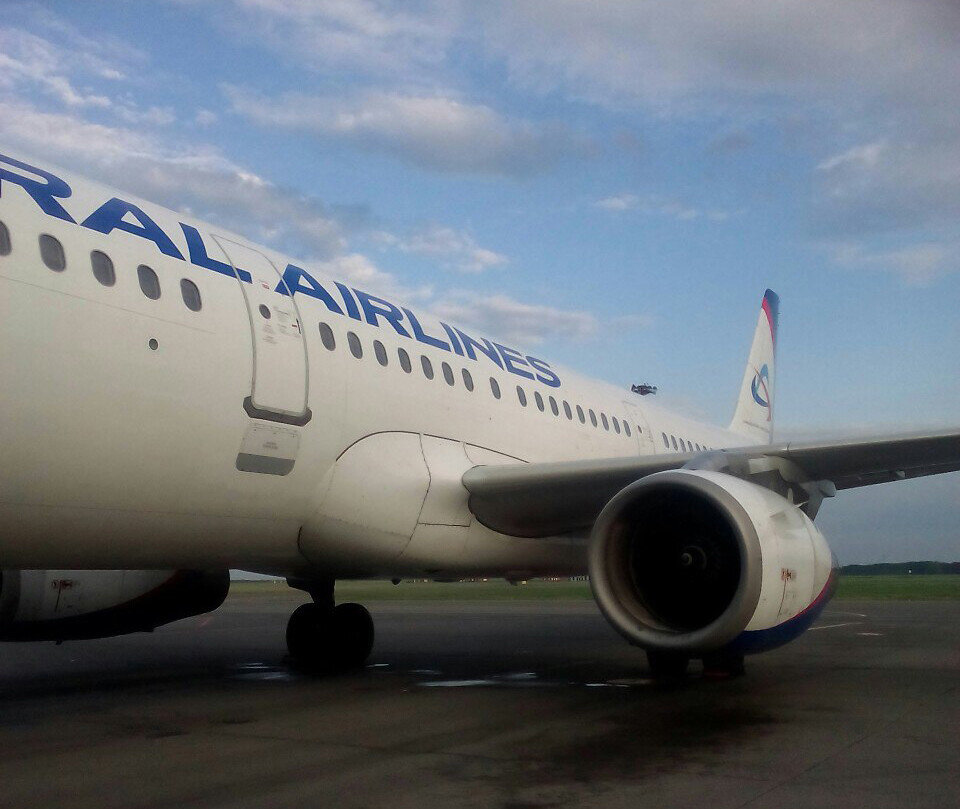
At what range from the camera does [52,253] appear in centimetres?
563

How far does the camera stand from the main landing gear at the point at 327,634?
399 inches

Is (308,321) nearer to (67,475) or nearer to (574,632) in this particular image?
(67,475)

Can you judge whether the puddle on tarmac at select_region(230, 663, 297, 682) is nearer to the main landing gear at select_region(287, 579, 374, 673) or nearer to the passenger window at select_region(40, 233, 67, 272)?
the main landing gear at select_region(287, 579, 374, 673)

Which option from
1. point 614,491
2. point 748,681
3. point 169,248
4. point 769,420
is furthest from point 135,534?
point 769,420

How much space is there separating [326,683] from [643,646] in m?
3.38

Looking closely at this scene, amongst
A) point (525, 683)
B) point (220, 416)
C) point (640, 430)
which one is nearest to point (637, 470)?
point (525, 683)

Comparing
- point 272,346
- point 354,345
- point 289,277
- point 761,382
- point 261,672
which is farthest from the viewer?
point 761,382

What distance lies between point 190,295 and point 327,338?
4.41 ft

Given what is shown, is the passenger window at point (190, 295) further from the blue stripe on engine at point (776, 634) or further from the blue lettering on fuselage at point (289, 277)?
the blue stripe on engine at point (776, 634)

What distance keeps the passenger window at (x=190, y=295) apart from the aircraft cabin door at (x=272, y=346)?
45 centimetres

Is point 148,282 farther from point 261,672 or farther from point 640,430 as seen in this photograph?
point 640,430

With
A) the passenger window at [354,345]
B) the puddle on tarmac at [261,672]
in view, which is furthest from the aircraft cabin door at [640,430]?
the passenger window at [354,345]

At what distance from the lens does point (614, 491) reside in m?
8.22

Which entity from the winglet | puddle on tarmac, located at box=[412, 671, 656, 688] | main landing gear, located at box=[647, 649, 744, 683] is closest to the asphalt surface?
puddle on tarmac, located at box=[412, 671, 656, 688]
